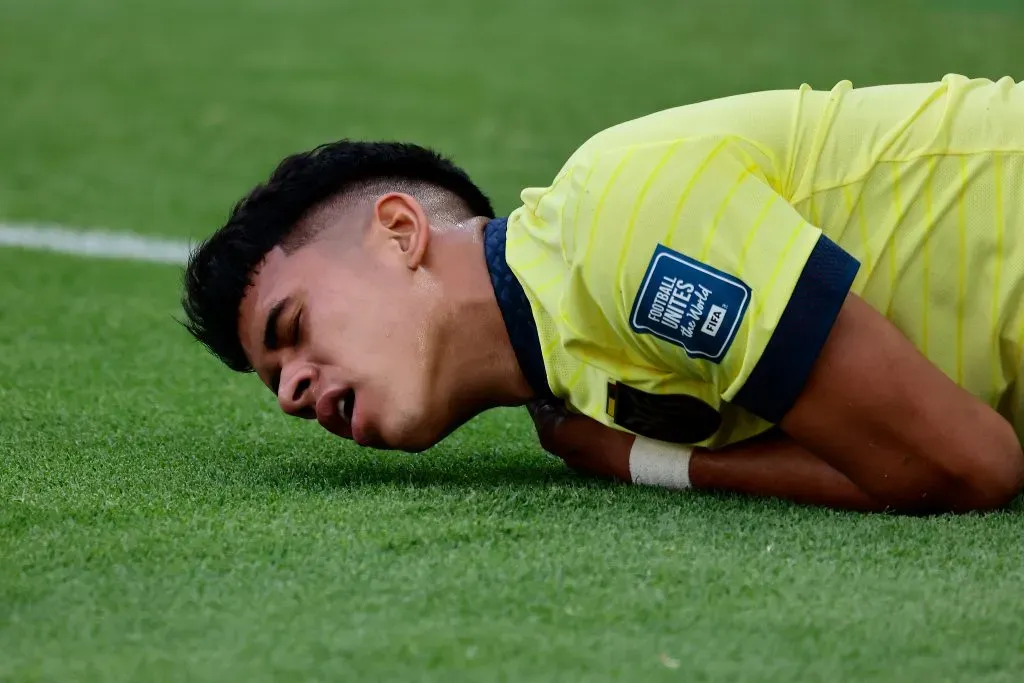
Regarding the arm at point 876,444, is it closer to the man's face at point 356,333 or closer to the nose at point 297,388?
the man's face at point 356,333

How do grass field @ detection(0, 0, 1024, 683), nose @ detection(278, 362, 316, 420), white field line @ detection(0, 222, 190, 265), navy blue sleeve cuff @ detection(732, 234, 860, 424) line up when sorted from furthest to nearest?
white field line @ detection(0, 222, 190, 265)
nose @ detection(278, 362, 316, 420)
navy blue sleeve cuff @ detection(732, 234, 860, 424)
grass field @ detection(0, 0, 1024, 683)

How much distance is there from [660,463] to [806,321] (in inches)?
16.7

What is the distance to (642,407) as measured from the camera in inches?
86.8

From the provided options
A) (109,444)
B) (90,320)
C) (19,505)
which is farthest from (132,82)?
(19,505)

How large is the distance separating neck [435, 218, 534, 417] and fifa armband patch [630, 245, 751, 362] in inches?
13.2

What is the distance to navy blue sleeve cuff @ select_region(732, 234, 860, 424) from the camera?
76.5 inches

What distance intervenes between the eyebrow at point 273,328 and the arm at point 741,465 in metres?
0.45

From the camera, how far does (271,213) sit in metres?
2.39

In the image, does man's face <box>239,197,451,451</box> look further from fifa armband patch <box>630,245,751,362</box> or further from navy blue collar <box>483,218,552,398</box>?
fifa armband patch <box>630,245,751,362</box>

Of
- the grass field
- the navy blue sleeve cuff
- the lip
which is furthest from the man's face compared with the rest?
the navy blue sleeve cuff

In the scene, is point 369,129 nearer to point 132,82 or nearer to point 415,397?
point 132,82

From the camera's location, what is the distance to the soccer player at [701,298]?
78.3 inches

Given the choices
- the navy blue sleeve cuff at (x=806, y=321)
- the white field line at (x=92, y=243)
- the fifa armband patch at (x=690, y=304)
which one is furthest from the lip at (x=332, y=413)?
the white field line at (x=92, y=243)

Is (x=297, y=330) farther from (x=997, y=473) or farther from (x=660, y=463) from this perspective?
(x=997, y=473)
